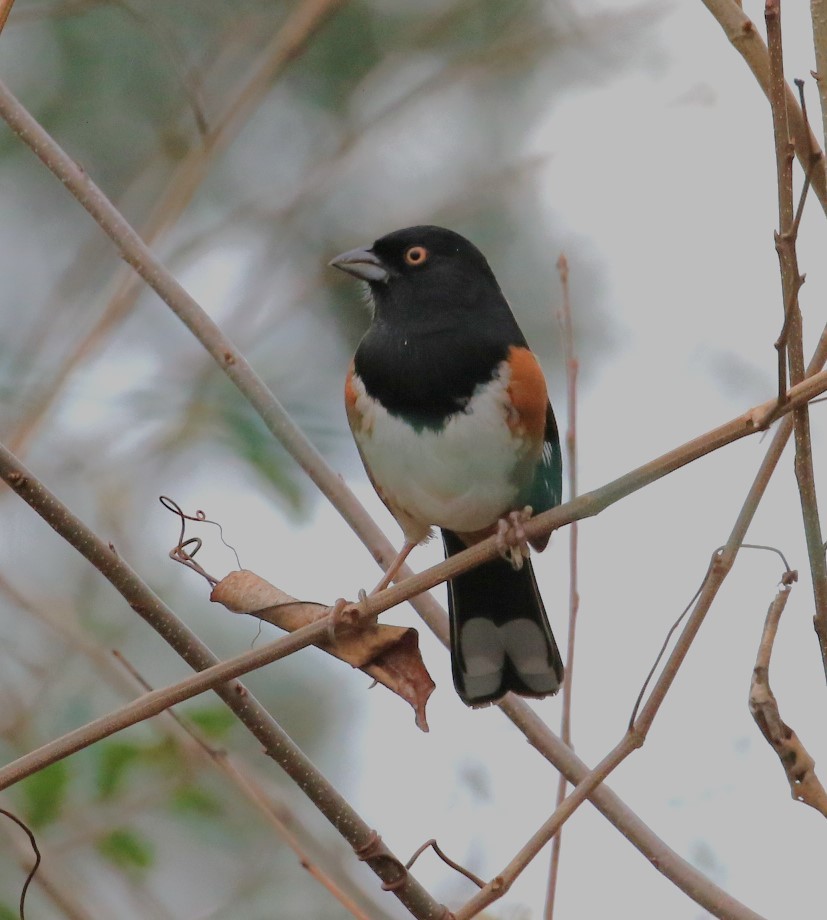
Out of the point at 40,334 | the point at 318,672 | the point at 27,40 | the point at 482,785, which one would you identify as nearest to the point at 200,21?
the point at 27,40

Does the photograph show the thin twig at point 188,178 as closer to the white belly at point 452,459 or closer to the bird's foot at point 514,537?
the white belly at point 452,459

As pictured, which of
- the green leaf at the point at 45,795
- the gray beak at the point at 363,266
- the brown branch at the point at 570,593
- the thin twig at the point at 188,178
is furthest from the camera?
the thin twig at the point at 188,178

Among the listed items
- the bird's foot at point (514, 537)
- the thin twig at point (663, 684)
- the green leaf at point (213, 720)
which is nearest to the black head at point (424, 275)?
the bird's foot at point (514, 537)

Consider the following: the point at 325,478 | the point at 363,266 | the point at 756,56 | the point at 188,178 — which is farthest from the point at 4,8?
the point at 188,178

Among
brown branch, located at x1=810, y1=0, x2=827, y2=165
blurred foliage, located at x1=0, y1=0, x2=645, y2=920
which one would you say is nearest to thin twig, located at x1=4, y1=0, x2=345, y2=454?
blurred foliage, located at x1=0, y1=0, x2=645, y2=920

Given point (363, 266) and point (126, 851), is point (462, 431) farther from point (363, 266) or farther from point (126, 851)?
point (126, 851)

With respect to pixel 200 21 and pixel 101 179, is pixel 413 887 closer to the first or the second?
pixel 101 179

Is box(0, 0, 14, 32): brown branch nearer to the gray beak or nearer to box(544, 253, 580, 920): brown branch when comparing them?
box(544, 253, 580, 920): brown branch
